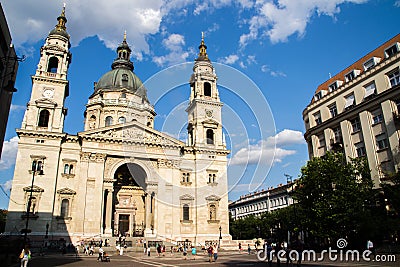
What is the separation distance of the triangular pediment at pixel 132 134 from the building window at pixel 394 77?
89.9 ft

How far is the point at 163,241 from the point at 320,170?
71.4 feet

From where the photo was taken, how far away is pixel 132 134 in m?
43.8

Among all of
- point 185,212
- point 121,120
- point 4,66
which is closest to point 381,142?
point 185,212

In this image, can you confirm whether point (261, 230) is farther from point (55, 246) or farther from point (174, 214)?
point (55, 246)

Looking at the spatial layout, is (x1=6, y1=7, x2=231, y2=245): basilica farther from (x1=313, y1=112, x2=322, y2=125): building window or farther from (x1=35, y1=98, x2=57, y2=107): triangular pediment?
(x1=313, y1=112, x2=322, y2=125): building window

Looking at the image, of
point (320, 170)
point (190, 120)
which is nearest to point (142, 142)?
point (190, 120)

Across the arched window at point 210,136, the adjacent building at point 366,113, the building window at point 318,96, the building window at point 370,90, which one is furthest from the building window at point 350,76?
the arched window at point 210,136

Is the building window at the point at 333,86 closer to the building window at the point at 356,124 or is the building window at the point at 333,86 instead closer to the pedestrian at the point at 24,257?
the building window at the point at 356,124

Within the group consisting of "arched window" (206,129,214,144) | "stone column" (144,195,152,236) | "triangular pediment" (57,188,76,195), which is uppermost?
"arched window" (206,129,214,144)

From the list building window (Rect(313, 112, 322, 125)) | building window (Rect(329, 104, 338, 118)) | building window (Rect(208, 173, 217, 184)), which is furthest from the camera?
building window (Rect(208, 173, 217, 184))

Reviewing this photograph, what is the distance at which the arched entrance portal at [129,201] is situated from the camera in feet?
147

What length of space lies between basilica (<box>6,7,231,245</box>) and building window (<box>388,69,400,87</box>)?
2543cm

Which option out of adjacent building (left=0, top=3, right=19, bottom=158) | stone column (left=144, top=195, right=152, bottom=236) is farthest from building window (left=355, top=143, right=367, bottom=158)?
adjacent building (left=0, top=3, right=19, bottom=158)

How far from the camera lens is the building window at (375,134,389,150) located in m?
27.4
